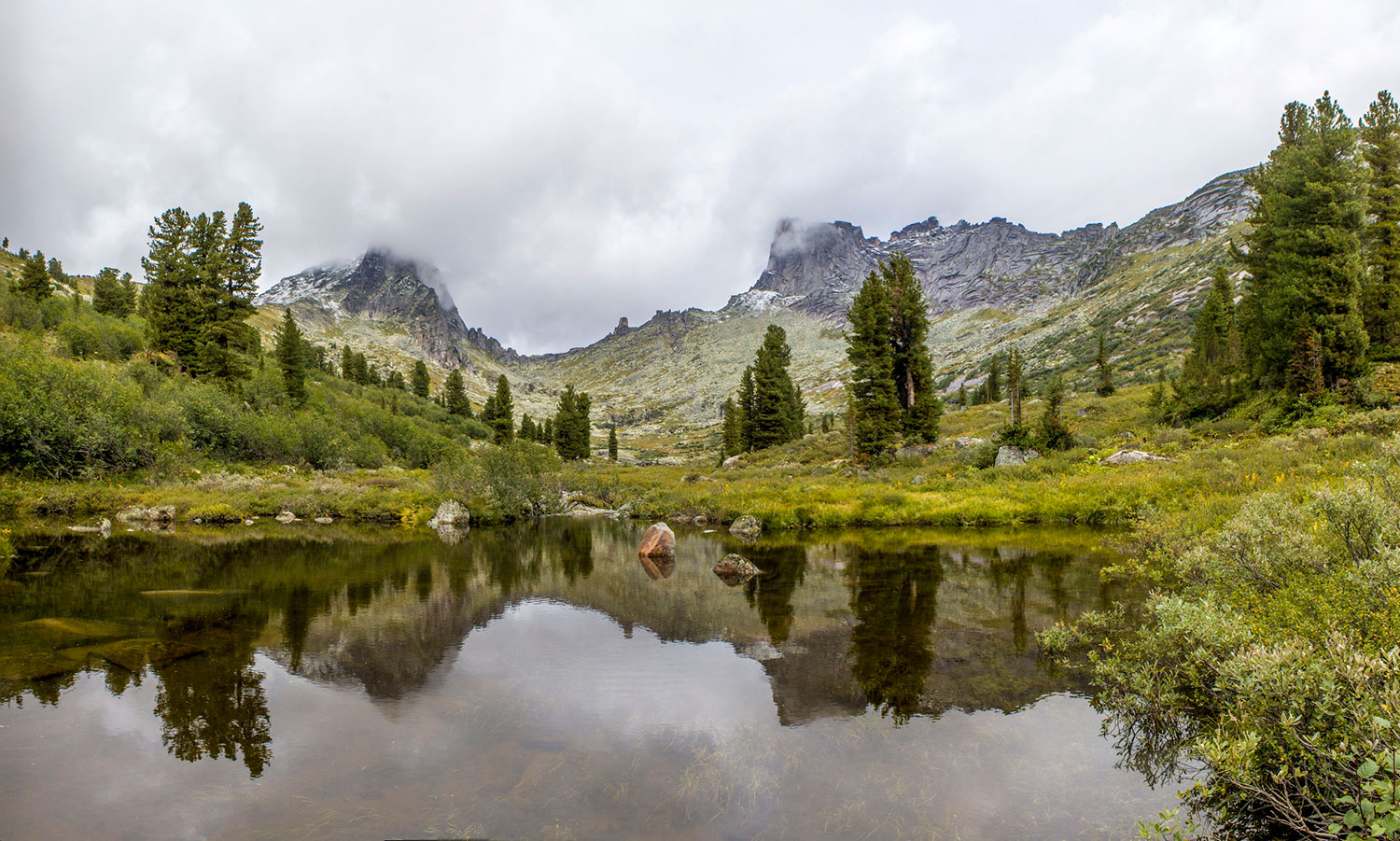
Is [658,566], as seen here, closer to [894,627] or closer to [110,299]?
[894,627]

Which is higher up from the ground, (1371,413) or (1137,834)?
(1371,413)

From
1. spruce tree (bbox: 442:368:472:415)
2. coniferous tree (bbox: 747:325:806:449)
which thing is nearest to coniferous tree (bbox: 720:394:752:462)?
coniferous tree (bbox: 747:325:806:449)

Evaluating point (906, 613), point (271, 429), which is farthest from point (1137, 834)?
point (271, 429)

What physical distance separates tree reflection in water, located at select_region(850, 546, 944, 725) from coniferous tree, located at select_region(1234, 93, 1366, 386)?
81.6ft

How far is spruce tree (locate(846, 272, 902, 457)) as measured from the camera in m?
42.5

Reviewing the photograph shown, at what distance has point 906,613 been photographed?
40.5 ft

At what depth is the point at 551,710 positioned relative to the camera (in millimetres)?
8180

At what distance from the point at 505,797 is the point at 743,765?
2.70 metres

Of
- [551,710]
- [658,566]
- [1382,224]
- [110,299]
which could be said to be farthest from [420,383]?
[1382,224]

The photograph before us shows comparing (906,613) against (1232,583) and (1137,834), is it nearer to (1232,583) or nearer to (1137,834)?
(1232,583)

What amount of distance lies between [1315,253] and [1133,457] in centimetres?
1405

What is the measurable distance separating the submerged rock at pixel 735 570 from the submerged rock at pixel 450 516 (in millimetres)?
19749

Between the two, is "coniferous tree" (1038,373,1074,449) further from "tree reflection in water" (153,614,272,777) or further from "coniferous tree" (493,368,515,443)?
"coniferous tree" (493,368,515,443)

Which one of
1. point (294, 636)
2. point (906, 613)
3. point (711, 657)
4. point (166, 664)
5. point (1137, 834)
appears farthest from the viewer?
point (906, 613)
